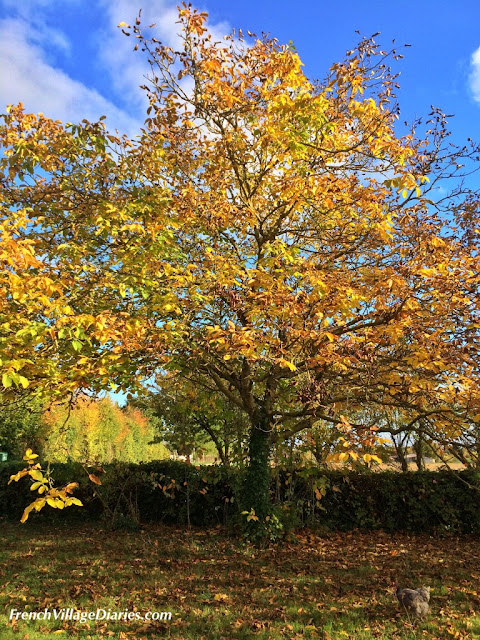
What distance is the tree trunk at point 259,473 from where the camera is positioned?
8133mm

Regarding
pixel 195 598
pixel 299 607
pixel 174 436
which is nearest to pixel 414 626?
pixel 299 607

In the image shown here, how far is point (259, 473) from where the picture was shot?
27.2ft

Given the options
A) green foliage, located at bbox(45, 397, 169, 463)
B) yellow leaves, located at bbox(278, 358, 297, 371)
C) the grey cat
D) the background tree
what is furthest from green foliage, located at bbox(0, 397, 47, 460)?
the grey cat

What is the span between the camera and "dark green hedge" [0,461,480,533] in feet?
32.2

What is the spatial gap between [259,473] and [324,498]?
271cm

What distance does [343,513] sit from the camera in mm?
10078

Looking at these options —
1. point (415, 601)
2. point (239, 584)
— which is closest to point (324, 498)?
point (239, 584)

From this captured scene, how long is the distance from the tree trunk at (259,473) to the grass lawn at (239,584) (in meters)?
0.68

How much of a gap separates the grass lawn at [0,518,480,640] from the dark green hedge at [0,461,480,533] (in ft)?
2.71

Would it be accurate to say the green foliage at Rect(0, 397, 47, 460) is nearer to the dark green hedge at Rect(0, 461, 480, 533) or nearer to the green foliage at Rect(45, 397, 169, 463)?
the green foliage at Rect(45, 397, 169, 463)

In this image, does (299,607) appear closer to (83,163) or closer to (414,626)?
(414,626)

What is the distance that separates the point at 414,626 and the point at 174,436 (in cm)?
806

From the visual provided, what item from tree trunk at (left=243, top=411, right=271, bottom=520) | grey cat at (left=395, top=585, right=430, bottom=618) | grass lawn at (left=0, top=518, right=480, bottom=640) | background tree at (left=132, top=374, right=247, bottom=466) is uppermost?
background tree at (left=132, top=374, right=247, bottom=466)

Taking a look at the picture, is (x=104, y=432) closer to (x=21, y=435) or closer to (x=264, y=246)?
(x=21, y=435)
